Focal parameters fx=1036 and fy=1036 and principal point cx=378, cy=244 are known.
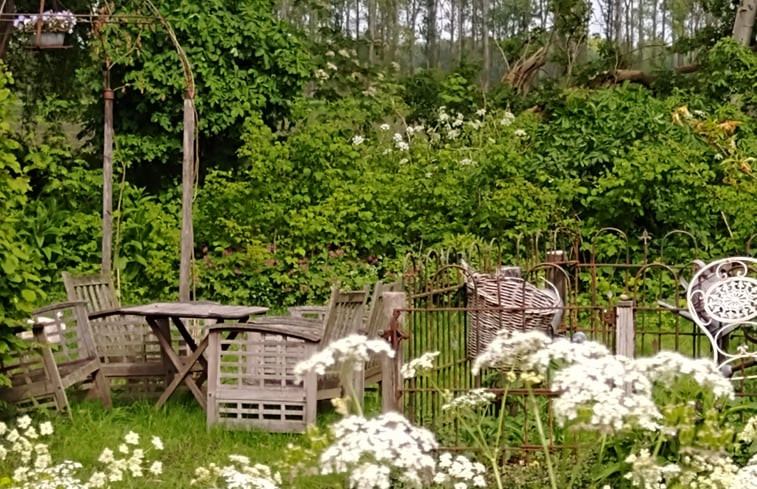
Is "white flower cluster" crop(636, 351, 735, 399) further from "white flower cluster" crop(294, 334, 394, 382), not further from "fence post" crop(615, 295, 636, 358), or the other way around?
"fence post" crop(615, 295, 636, 358)

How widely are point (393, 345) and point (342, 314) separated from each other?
134 centimetres

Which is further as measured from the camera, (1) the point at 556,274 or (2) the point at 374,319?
(1) the point at 556,274

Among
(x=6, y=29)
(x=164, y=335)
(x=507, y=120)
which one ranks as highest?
(x=6, y=29)

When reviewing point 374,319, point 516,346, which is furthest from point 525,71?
point 516,346

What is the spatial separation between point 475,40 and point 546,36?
11.9 m

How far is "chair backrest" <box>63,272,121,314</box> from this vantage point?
23.3ft

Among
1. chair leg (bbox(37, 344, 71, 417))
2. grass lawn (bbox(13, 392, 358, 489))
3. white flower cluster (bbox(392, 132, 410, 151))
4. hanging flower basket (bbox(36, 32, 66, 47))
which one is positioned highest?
hanging flower basket (bbox(36, 32, 66, 47))

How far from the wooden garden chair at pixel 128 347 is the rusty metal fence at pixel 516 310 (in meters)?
1.78

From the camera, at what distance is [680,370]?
105 inches

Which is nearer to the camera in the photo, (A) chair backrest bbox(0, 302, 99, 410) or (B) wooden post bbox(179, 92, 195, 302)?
(A) chair backrest bbox(0, 302, 99, 410)

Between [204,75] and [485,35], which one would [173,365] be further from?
[485,35]

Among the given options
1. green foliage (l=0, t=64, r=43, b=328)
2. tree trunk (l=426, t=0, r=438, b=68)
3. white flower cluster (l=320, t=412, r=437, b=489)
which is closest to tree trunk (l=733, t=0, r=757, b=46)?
green foliage (l=0, t=64, r=43, b=328)

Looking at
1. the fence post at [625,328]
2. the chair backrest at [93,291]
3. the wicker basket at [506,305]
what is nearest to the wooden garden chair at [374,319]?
the wicker basket at [506,305]

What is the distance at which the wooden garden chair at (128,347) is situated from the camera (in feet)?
22.5
